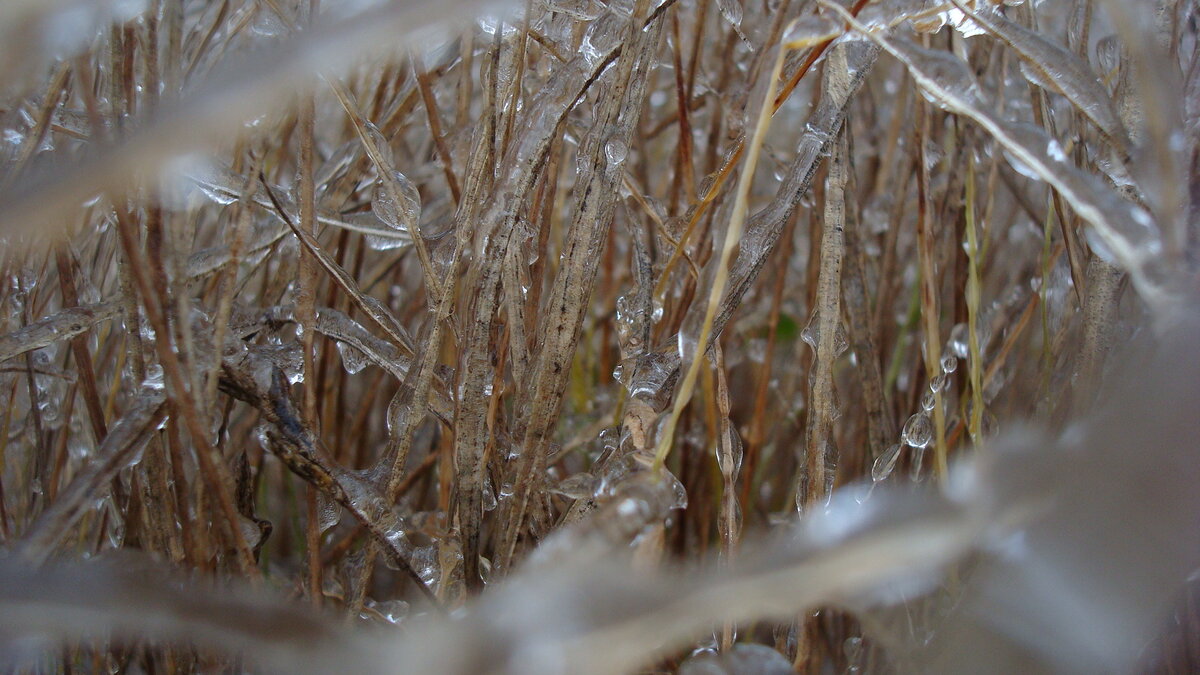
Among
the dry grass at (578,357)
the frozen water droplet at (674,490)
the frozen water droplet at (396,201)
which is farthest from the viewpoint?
the frozen water droplet at (396,201)

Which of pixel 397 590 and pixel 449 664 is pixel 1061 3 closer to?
pixel 397 590

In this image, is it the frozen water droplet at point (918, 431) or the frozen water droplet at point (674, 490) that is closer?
the frozen water droplet at point (674, 490)

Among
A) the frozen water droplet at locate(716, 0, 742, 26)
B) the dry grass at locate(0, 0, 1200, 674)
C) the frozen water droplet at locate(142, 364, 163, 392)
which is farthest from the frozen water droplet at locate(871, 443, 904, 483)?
the frozen water droplet at locate(142, 364, 163, 392)

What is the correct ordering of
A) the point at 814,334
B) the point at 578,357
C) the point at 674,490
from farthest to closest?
the point at 578,357
the point at 814,334
the point at 674,490

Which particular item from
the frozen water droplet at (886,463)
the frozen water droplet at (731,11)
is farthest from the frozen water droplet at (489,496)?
the frozen water droplet at (731,11)

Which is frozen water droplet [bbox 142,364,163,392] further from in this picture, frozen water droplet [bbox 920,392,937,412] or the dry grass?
frozen water droplet [bbox 920,392,937,412]

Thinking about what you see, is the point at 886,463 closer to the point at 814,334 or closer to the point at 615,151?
the point at 814,334

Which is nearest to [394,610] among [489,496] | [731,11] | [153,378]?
[489,496]

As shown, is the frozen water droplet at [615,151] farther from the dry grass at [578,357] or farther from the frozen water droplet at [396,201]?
the frozen water droplet at [396,201]
